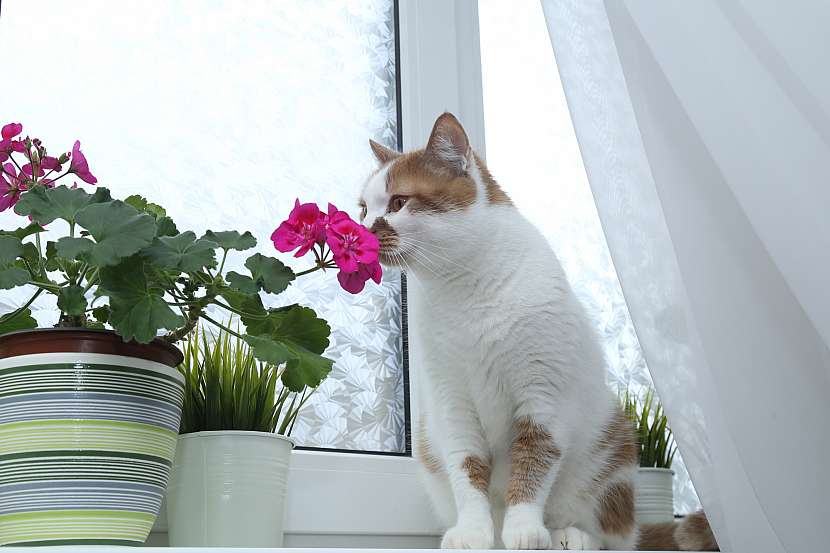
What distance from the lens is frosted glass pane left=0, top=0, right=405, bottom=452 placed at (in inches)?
50.6

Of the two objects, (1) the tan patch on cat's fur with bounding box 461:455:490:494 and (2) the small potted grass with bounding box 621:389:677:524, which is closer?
(1) the tan patch on cat's fur with bounding box 461:455:490:494

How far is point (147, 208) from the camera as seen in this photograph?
1.05 metres

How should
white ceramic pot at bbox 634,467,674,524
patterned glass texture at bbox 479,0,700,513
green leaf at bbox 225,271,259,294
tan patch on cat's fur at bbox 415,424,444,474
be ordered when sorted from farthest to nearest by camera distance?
patterned glass texture at bbox 479,0,700,513, white ceramic pot at bbox 634,467,674,524, tan patch on cat's fur at bbox 415,424,444,474, green leaf at bbox 225,271,259,294

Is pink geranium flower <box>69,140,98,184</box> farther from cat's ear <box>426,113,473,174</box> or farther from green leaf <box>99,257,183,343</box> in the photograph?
cat's ear <box>426,113,473,174</box>

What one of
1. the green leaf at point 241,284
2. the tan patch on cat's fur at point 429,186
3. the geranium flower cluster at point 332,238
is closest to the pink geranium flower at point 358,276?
the geranium flower cluster at point 332,238

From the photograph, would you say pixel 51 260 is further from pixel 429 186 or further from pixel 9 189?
pixel 429 186

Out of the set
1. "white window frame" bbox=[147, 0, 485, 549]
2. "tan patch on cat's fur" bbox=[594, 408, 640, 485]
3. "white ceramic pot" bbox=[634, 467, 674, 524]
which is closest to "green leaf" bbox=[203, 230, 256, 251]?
"white window frame" bbox=[147, 0, 485, 549]

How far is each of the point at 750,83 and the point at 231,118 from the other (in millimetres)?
905

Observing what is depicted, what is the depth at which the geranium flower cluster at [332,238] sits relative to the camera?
93 centimetres

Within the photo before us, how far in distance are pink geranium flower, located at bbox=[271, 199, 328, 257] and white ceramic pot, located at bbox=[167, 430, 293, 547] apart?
0.85 feet

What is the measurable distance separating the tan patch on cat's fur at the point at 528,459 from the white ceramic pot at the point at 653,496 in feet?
1.45

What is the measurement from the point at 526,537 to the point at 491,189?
0.51 meters

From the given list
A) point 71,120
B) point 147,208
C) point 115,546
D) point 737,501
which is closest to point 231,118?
point 71,120

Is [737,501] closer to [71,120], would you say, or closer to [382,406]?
[382,406]
